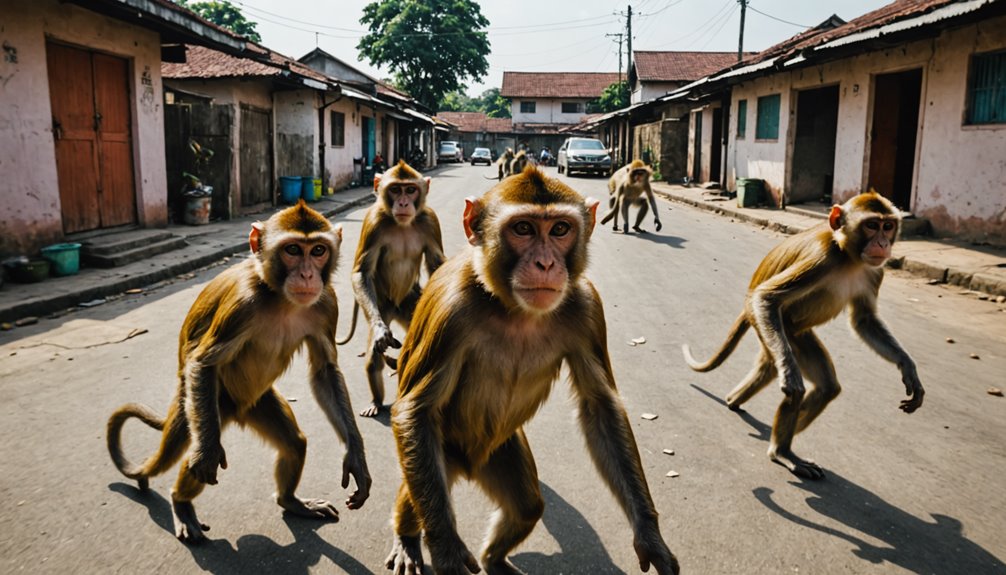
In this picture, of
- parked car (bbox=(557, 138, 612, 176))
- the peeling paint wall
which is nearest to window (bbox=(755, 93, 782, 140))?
the peeling paint wall

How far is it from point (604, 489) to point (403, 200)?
8.48 ft

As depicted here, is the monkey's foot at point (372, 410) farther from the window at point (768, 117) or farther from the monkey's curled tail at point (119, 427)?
the window at point (768, 117)

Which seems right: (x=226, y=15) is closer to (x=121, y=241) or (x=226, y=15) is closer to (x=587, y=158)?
(x=587, y=158)

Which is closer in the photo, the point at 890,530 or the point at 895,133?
the point at 890,530

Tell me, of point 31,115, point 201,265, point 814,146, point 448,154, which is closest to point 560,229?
point 201,265

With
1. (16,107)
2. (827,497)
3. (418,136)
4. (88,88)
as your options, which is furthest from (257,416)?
(418,136)

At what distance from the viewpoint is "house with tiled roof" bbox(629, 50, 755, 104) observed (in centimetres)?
4562

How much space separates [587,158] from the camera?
3303cm

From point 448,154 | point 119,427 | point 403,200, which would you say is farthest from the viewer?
point 448,154

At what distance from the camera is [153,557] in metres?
3.10

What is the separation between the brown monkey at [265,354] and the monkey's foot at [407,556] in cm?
36

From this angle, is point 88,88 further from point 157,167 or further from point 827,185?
point 827,185

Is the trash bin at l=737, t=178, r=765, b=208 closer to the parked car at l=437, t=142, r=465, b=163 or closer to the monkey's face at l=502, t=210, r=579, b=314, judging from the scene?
the monkey's face at l=502, t=210, r=579, b=314

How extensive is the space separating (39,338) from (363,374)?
128 inches
